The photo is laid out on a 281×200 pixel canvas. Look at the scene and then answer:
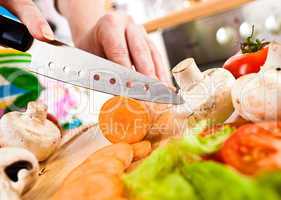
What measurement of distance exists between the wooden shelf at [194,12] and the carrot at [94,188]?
1.65m

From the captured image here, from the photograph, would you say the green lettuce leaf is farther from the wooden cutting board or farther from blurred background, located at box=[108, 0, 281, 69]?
blurred background, located at box=[108, 0, 281, 69]

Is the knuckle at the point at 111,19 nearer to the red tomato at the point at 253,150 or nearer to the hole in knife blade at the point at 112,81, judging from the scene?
the hole in knife blade at the point at 112,81

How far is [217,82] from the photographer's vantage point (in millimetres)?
670

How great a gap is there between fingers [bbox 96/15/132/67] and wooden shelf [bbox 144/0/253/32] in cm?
105

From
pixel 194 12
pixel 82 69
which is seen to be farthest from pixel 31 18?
pixel 194 12

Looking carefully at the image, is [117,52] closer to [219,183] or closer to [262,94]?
[262,94]

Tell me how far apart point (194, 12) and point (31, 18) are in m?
1.38

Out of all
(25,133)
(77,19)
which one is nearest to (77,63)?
(25,133)

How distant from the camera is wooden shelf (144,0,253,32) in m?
1.96

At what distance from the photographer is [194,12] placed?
206cm

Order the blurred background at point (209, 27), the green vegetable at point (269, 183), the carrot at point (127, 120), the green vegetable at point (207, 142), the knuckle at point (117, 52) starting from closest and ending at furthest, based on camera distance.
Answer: the green vegetable at point (269, 183), the green vegetable at point (207, 142), the carrot at point (127, 120), the knuckle at point (117, 52), the blurred background at point (209, 27)

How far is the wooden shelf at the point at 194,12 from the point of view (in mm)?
1964

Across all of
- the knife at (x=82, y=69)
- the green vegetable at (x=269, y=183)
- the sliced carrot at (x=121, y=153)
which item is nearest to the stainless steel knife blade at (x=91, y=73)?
the knife at (x=82, y=69)

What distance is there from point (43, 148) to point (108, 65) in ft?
0.81
